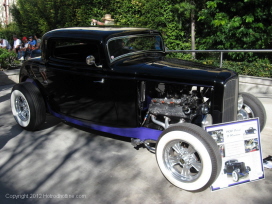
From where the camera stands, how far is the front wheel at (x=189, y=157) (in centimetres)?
302

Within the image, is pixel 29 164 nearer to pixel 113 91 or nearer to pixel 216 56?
pixel 113 91

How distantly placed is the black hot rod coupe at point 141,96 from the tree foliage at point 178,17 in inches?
184

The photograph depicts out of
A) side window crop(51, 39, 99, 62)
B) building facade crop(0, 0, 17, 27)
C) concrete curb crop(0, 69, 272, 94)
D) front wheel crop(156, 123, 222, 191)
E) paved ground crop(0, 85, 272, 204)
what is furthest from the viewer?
building facade crop(0, 0, 17, 27)

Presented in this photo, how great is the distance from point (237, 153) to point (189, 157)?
1.74 ft

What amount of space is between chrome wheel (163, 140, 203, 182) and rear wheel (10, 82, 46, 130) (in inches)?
94.9

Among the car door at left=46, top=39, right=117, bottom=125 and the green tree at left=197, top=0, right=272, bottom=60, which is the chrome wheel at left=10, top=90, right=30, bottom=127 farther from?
the green tree at left=197, top=0, right=272, bottom=60

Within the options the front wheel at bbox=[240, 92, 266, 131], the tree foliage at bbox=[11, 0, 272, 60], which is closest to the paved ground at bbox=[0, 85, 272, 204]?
the front wheel at bbox=[240, 92, 266, 131]

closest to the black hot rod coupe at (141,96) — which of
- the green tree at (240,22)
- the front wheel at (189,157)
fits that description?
the front wheel at (189,157)

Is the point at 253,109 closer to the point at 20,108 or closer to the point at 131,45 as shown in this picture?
the point at 131,45

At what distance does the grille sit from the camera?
11.3 feet

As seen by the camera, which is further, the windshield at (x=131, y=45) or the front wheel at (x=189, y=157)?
the windshield at (x=131, y=45)

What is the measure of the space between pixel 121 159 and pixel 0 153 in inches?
69.5

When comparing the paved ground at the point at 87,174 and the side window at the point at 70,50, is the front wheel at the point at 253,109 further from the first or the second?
the side window at the point at 70,50

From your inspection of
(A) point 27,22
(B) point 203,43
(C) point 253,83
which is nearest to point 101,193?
(C) point 253,83
